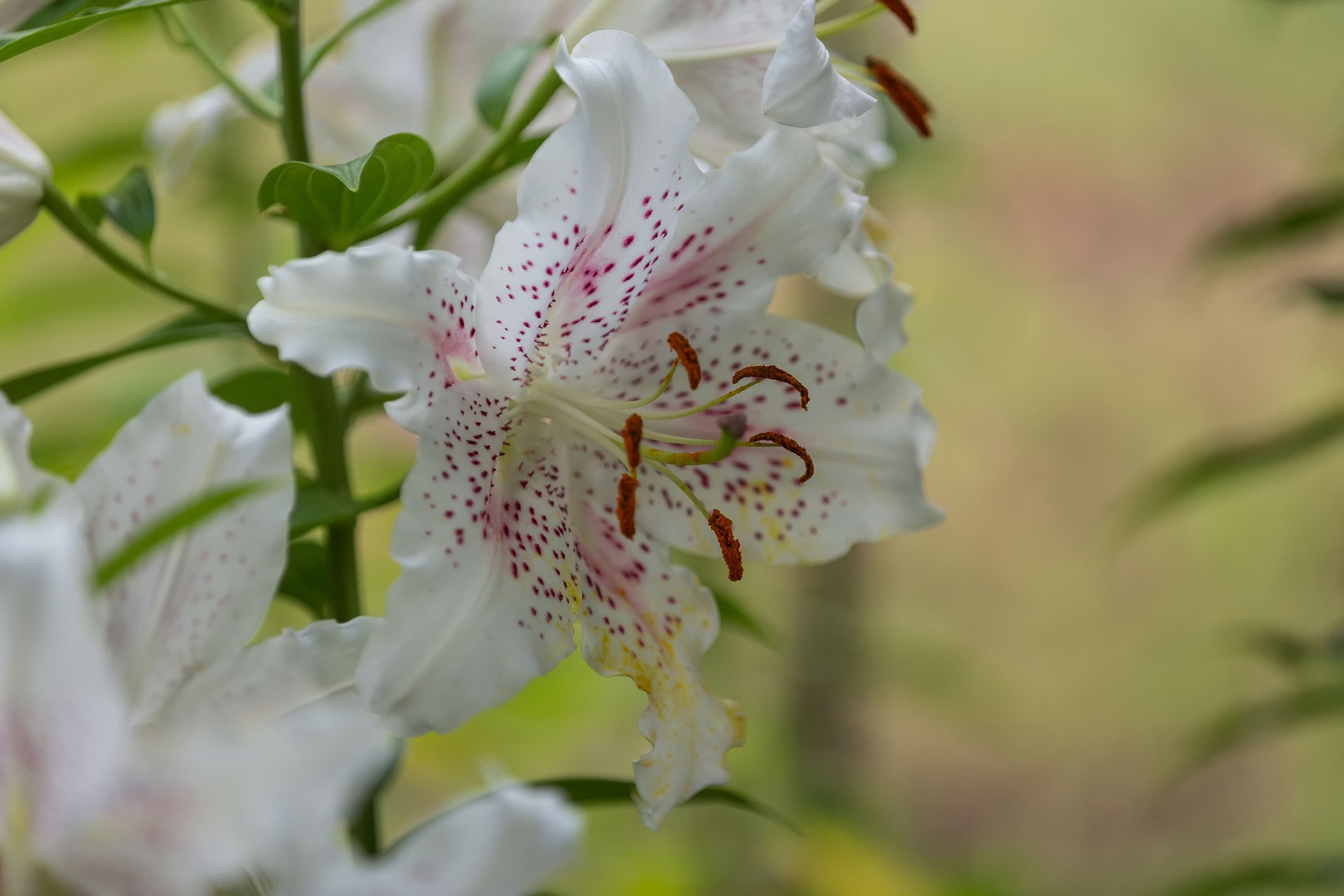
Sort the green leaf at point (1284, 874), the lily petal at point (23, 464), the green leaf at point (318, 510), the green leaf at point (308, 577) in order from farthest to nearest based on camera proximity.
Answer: the green leaf at point (1284, 874) → the green leaf at point (308, 577) → the green leaf at point (318, 510) → the lily petal at point (23, 464)

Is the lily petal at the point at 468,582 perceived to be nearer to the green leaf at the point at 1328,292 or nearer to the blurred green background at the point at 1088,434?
the green leaf at the point at 1328,292

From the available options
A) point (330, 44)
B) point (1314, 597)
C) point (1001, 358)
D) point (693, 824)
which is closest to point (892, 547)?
point (1001, 358)

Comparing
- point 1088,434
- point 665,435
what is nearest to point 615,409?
point 665,435

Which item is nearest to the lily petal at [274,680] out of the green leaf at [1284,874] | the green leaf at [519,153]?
the green leaf at [519,153]

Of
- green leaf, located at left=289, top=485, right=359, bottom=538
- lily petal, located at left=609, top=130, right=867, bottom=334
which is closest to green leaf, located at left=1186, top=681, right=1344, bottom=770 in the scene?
lily petal, located at left=609, top=130, right=867, bottom=334

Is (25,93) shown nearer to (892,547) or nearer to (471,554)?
(892,547)

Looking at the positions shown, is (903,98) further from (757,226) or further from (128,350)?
(128,350)
